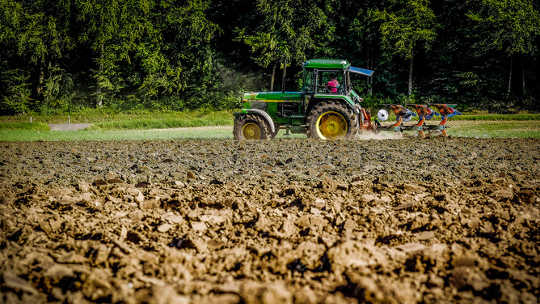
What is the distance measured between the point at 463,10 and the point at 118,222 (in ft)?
105

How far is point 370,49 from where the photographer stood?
3134 cm

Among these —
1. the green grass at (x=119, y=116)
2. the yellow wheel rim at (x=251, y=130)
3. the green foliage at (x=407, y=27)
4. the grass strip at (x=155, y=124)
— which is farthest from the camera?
the green foliage at (x=407, y=27)

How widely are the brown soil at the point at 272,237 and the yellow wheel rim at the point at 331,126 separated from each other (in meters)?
5.05

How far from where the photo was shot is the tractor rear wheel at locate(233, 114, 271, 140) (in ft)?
37.8

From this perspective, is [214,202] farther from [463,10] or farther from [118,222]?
[463,10]

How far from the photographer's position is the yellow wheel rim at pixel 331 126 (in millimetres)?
11477

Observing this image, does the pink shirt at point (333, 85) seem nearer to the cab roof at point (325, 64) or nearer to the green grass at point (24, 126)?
the cab roof at point (325, 64)

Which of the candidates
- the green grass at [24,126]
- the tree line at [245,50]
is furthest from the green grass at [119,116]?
the green grass at [24,126]

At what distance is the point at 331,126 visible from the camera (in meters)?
11.5

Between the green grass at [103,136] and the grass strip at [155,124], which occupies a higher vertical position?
the grass strip at [155,124]

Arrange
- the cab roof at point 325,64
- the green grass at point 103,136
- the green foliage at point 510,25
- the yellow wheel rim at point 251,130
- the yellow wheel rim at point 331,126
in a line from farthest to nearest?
the green foliage at point 510,25 → the green grass at point 103,136 → the yellow wheel rim at point 251,130 → the yellow wheel rim at point 331,126 → the cab roof at point 325,64

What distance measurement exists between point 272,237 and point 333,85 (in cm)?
884

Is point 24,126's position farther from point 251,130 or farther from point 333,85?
point 333,85

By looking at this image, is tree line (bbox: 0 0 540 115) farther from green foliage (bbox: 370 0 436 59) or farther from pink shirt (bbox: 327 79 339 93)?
pink shirt (bbox: 327 79 339 93)
